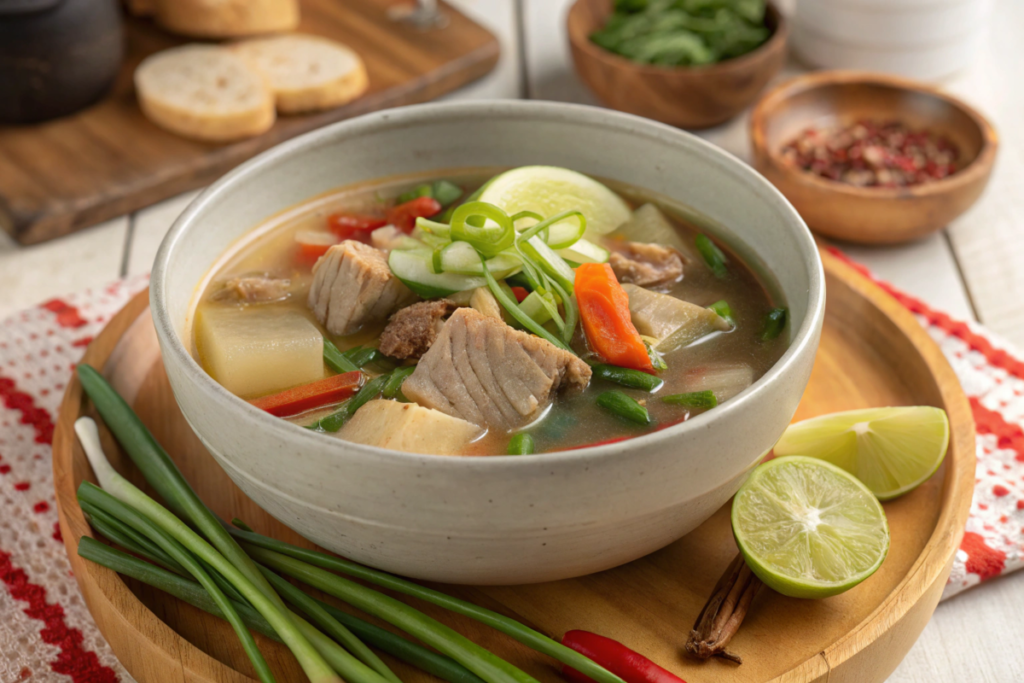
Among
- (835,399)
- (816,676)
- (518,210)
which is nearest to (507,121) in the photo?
(518,210)

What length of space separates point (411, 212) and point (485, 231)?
55cm

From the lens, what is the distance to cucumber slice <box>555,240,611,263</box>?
2.67 m

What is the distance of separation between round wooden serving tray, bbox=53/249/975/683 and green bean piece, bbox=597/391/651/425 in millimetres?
325

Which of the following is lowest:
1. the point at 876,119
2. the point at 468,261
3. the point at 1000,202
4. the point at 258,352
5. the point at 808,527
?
the point at 1000,202

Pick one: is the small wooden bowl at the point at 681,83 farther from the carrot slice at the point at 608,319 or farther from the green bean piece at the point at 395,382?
the green bean piece at the point at 395,382

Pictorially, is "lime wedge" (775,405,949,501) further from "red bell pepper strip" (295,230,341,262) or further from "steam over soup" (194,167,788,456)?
"red bell pepper strip" (295,230,341,262)

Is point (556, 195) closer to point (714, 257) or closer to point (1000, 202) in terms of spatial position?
point (714, 257)

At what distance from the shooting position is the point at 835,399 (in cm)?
279

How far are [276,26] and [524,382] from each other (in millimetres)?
3708

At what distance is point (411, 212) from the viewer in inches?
116

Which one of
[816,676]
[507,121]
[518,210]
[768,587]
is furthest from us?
[507,121]

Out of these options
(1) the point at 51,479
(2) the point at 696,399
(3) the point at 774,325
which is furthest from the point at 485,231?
(1) the point at 51,479

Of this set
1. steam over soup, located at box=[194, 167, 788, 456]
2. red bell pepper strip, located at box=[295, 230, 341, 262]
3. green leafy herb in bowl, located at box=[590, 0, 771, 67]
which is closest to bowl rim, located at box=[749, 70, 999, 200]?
green leafy herb in bowl, located at box=[590, 0, 771, 67]

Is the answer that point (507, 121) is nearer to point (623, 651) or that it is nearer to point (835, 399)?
point (835, 399)
